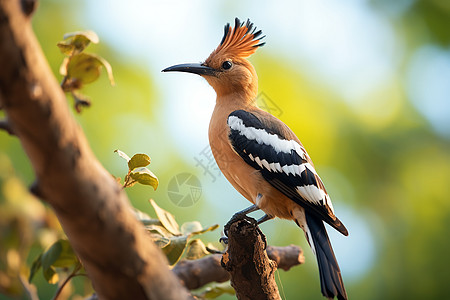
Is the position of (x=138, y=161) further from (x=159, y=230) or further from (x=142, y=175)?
(x=159, y=230)

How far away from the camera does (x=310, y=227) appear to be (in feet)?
10.8

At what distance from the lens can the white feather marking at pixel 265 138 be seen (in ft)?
11.4

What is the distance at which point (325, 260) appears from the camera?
3031 mm

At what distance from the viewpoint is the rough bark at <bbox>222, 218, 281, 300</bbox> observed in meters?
2.69

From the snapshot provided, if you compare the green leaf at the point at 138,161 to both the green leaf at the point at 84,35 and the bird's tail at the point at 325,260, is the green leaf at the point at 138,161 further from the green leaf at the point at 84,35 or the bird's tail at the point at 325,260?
the bird's tail at the point at 325,260

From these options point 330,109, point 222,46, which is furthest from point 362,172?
point 222,46

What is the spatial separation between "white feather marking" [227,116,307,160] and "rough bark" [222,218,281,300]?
2.83 feet

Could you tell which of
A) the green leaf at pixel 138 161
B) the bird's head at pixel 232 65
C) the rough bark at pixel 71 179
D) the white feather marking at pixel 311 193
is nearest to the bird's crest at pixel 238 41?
the bird's head at pixel 232 65

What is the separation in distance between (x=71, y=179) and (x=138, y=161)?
990mm

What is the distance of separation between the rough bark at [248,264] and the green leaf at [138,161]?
671 millimetres

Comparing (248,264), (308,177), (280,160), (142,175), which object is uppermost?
(280,160)

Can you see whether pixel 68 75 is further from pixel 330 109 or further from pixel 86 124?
pixel 330 109

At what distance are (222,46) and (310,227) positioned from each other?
1.79m

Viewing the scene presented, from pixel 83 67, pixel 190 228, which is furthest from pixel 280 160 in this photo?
pixel 83 67
